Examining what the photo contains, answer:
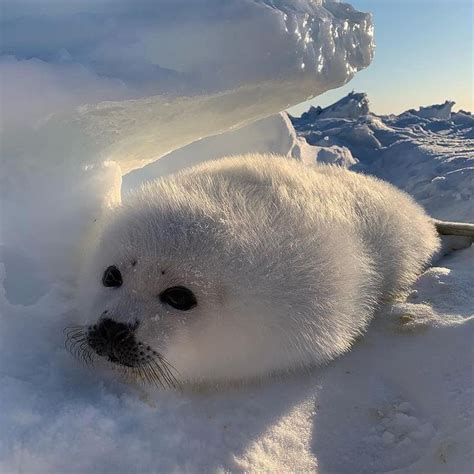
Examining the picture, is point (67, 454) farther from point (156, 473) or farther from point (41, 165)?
point (41, 165)

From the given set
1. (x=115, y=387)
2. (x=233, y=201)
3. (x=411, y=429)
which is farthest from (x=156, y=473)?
(x=233, y=201)

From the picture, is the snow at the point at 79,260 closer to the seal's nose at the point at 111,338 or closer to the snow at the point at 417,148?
the seal's nose at the point at 111,338

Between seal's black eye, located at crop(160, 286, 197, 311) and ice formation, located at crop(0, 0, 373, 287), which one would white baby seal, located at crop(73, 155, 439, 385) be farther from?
ice formation, located at crop(0, 0, 373, 287)

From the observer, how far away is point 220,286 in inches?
62.4

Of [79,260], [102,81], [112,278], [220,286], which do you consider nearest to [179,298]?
[220,286]

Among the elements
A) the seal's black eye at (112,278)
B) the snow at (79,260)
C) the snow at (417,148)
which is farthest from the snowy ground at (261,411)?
the snow at (417,148)

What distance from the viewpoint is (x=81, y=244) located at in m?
2.01

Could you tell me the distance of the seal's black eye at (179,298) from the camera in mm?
1572

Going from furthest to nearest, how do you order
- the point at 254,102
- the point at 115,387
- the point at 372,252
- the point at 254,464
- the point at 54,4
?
the point at 254,102 < the point at 372,252 < the point at 54,4 < the point at 115,387 < the point at 254,464

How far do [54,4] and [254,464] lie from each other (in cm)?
168

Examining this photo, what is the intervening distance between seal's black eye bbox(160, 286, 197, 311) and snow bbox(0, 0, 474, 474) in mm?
258

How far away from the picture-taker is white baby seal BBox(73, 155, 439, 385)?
1532mm

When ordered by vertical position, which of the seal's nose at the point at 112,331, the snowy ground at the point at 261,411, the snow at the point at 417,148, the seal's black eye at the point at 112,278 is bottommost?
the snow at the point at 417,148

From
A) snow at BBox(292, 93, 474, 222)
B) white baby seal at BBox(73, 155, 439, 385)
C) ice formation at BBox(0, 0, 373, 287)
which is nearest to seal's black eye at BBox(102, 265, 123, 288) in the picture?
white baby seal at BBox(73, 155, 439, 385)
